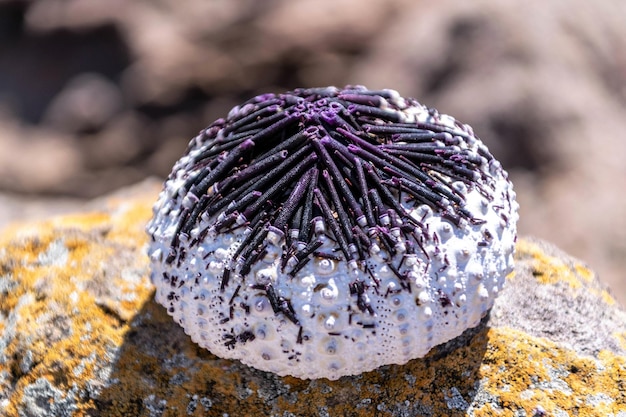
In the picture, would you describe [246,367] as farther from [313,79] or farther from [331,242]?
[313,79]

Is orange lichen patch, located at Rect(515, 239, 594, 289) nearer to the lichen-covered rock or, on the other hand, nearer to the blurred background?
the lichen-covered rock

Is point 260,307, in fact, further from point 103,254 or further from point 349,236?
point 103,254

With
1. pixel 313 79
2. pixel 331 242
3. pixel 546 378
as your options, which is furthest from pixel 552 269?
pixel 313 79

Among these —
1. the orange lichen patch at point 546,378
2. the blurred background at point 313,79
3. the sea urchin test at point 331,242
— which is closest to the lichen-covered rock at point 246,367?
the orange lichen patch at point 546,378

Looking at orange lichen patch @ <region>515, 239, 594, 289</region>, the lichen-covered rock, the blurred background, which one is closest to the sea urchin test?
the lichen-covered rock

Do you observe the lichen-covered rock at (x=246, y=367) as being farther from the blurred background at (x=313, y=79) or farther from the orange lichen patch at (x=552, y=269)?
the blurred background at (x=313, y=79)

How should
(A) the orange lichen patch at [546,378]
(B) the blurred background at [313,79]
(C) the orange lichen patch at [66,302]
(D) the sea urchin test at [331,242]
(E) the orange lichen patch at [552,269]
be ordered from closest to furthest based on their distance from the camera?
(D) the sea urchin test at [331,242] < (A) the orange lichen patch at [546,378] < (C) the orange lichen patch at [66,302] < (E) the orange lichen patch at [552,269] < (B) the blurred background at [313,79]
